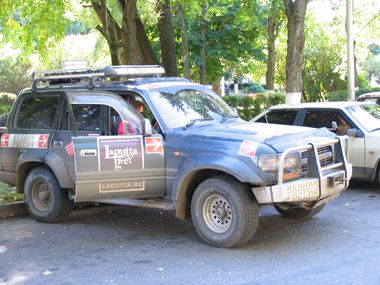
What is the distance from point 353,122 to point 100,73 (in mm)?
4548

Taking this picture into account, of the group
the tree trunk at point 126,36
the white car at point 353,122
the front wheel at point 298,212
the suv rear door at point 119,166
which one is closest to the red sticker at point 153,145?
the suv rear door at point 119,166

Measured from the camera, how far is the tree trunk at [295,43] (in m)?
13.2

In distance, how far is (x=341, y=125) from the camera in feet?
32.2

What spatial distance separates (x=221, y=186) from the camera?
21.2 feet

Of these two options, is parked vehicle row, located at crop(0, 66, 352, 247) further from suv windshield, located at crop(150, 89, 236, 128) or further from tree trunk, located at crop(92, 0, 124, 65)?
tree trunk, located at crop(92, 0, 124, 65)

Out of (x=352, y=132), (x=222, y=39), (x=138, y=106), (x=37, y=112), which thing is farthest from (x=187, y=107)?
(x=222, y=39)

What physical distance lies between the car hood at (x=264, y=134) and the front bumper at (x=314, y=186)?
0.52 feet

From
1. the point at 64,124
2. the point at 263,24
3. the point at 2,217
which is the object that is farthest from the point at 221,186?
the point at 263,24

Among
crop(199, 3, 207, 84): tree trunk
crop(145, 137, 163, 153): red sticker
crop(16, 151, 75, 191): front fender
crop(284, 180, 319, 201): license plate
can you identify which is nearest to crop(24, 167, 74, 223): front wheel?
crop(16, 151, 75, 191): front fender

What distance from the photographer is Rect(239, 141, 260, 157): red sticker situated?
6.23 meters

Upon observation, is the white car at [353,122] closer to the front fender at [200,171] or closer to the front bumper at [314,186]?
the front bumper at [314,186]

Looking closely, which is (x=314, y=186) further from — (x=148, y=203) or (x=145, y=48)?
(x=145, y=48)

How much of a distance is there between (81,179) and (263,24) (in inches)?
837

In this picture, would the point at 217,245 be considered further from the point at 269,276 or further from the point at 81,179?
the point at 81,179
